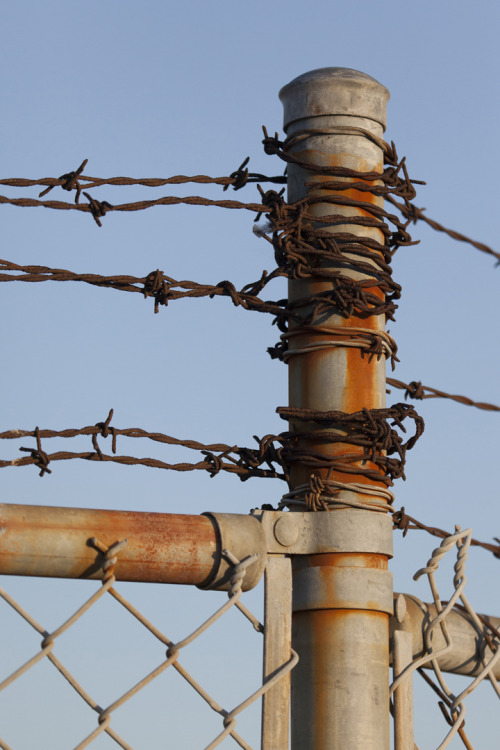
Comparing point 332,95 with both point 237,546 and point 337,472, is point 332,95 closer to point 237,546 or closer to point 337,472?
point 337,472

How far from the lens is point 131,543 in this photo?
2510 millimetres

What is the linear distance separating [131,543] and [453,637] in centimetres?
100

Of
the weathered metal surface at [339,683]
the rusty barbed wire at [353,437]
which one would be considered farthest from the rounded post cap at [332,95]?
the weathered metal surface at [339,683]

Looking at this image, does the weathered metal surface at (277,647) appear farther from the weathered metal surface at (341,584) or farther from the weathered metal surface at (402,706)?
the weathered metal surface at (402,706)

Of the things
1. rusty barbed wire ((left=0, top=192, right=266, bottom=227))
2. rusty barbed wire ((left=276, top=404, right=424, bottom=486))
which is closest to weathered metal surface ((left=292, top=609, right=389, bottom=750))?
rusty barbed wire ((left=276, top=404, right=424, bottom=486))

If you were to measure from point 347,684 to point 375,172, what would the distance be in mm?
1231

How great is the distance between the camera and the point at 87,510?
99.0 inches

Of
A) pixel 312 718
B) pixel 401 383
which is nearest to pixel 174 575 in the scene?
pixel 312 718

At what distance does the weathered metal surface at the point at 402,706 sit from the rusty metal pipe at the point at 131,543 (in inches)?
17.7

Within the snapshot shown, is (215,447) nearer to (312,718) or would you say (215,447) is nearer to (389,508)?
(389,508)

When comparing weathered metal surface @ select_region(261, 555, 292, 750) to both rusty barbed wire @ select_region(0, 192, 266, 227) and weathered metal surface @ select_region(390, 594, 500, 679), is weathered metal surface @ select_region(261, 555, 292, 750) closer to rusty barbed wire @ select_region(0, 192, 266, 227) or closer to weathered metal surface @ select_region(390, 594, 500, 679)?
weathered metal surface @ select_region(390, 594, 500, 679)

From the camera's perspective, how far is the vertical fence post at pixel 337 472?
263 cm

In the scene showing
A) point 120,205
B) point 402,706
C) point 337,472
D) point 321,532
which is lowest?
point 402,706

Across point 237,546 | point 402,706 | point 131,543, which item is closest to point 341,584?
point 237,546
